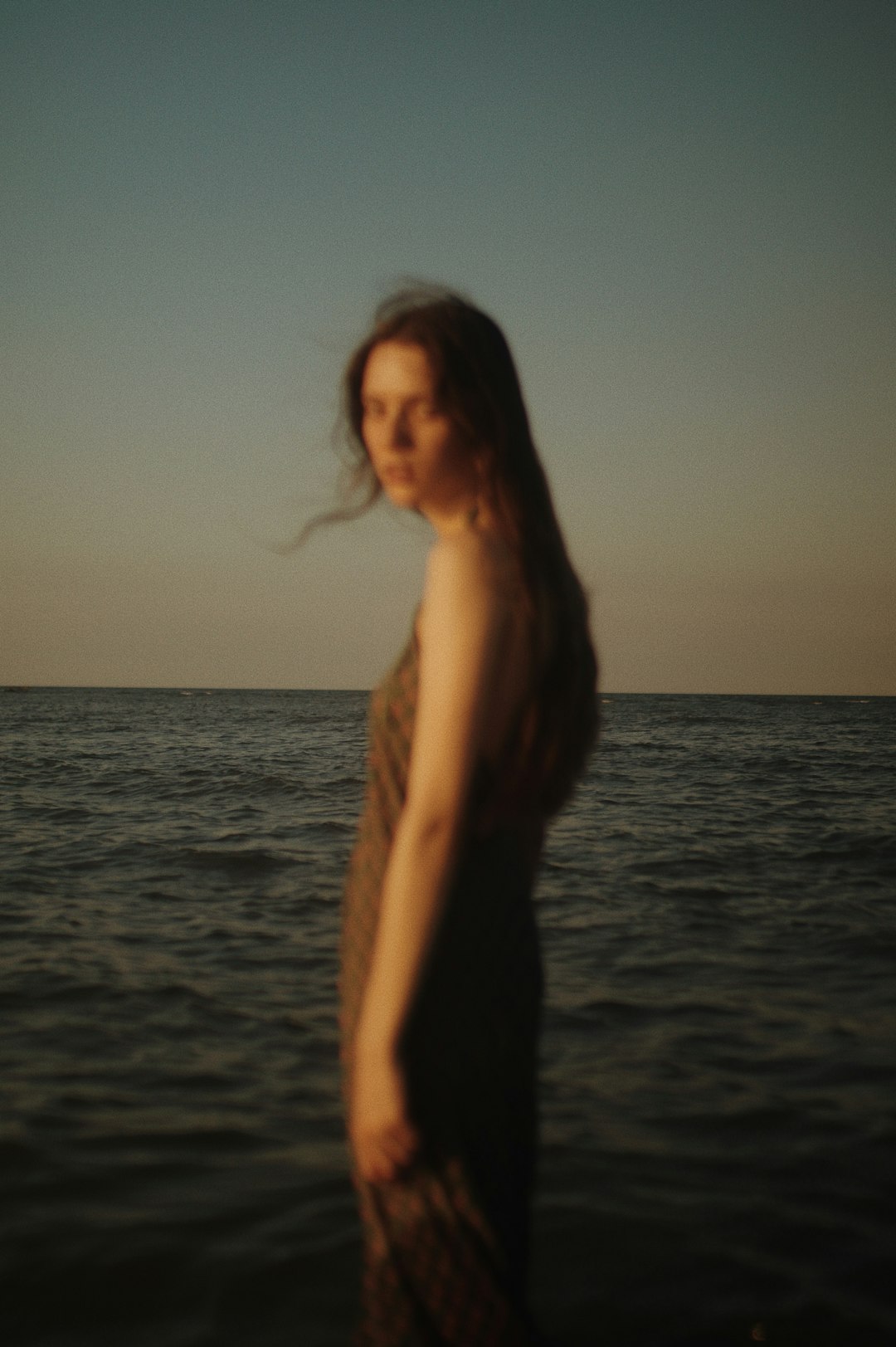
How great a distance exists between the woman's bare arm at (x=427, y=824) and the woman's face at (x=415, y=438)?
0.81 feet

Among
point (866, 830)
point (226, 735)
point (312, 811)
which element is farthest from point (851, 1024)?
point (226, 735)

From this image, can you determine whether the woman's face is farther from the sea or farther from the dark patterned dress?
the sea

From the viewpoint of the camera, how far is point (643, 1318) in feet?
9.25

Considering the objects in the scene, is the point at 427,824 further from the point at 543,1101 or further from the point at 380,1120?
the point at 543,1101

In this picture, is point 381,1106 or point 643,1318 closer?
point 381,1106

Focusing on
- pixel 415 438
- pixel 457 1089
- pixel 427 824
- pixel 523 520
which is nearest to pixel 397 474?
pixel 415 438

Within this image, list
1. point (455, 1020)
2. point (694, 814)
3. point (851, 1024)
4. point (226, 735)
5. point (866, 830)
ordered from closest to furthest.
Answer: point (455, 1020) < point (851, 1024) < point (866, 830) < point (694, 814) < point (226, 735)

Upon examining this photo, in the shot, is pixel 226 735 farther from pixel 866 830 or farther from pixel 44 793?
pixel 866 830

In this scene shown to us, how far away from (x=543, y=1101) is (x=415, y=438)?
3.30 m

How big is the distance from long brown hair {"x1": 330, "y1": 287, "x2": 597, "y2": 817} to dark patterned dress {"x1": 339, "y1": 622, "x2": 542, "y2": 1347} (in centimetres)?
9

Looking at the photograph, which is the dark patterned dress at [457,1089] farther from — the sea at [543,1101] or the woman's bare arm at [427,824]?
the sea at [543,1101]

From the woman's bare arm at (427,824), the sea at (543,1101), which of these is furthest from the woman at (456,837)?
the sea at (543,1101)

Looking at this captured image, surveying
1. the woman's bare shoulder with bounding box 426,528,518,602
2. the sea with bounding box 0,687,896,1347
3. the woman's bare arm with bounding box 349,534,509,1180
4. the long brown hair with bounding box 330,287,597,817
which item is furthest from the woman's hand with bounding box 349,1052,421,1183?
the sea with bounding box 0,687,896,1347

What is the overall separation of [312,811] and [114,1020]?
7.98 m
